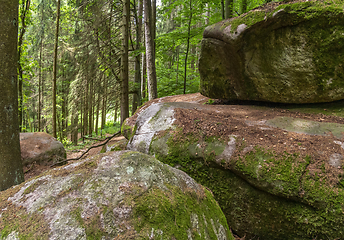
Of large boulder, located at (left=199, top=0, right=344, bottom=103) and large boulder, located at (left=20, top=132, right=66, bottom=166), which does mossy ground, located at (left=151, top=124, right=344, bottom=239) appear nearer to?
large boulder, located at (left=199, top=0, right=344, bottom=103)

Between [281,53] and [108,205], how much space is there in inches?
188

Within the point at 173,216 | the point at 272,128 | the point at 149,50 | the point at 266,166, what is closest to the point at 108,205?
the point at 173,216

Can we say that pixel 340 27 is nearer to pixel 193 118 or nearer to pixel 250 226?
pixel 193 118

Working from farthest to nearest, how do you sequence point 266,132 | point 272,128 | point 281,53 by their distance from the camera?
point 281,53 → point 272,128 → point 266,132

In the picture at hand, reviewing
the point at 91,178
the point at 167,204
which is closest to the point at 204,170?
the point at 167,204

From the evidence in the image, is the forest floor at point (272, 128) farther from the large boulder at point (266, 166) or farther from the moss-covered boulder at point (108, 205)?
the moss-covered boulder at point (108, 205)

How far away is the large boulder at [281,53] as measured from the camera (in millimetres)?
4051

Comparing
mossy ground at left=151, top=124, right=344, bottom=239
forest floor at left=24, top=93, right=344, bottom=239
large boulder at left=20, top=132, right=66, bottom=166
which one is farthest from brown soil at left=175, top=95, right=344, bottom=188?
large boulder at left=20, top=132, right=66, bottom=166

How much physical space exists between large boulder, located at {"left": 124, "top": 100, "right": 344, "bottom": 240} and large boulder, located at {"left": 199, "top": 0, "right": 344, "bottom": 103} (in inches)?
38.0

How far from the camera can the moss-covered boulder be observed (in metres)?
1.26

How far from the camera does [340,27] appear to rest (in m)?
3.92

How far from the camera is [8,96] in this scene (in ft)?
10.5

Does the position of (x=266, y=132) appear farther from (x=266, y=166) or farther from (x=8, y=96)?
(x=8, y=96)

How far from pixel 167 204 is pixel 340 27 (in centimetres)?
483
